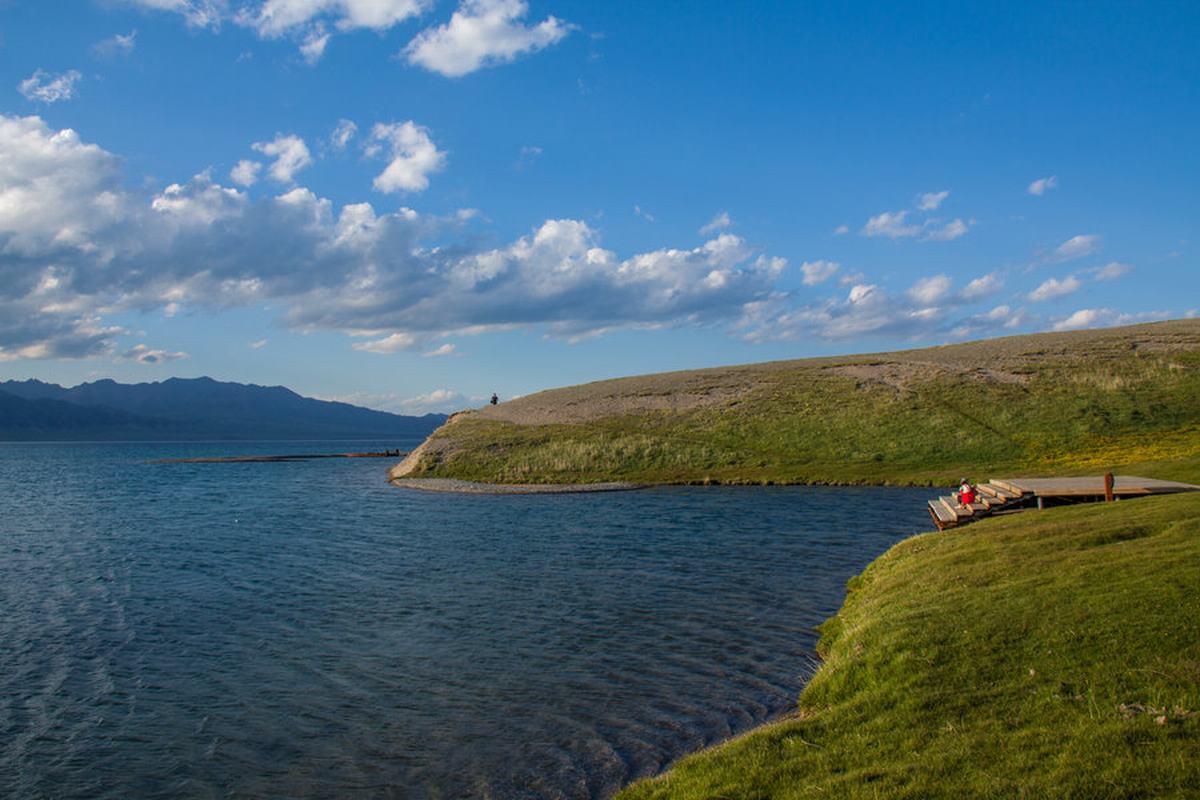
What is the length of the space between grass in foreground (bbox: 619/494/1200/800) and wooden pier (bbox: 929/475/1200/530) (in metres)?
11.9

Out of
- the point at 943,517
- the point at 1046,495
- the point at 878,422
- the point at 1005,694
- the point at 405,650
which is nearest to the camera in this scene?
the point at 1005,694

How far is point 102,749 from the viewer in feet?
49.2

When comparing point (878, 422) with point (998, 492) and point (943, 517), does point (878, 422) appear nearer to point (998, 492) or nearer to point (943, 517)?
point (998, 492)

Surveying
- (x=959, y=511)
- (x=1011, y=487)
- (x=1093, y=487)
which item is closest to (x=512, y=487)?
(x=1011, y=487)

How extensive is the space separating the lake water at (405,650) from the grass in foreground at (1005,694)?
7.06 feet

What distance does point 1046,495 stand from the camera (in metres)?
33.1

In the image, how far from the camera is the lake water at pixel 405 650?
14023mm

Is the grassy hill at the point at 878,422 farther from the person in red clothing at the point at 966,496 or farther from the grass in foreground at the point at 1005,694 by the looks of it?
the grass in foreground at the point at 1005,694

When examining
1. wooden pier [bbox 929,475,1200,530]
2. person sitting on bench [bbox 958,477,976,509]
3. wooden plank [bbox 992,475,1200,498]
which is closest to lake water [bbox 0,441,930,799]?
wooden pier [bbox 929,475,1200,530]

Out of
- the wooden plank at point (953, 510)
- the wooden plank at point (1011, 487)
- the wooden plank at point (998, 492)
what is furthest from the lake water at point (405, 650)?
the wooden plank at point (1011, 487)

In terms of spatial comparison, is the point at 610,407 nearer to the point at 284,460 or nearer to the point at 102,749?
the point at 284,460

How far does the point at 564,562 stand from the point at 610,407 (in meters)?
65.3

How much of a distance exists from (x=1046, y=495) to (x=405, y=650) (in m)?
26.6

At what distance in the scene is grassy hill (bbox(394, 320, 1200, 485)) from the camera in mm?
66375
